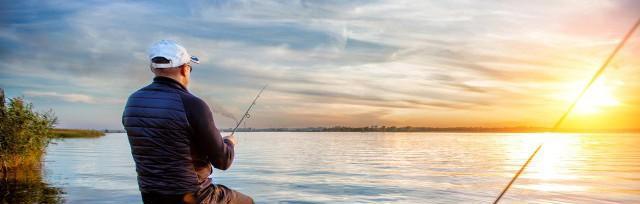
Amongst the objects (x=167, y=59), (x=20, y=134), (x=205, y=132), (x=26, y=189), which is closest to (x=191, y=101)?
(x=205, y=132)

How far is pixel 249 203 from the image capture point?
18.1 ft

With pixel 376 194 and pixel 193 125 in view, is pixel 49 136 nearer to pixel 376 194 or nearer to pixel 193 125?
pixel 376 194

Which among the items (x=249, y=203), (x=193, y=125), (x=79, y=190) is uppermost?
(x=193, y=125)

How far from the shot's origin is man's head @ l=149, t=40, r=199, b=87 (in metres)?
4.76

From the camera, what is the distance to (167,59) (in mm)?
4766

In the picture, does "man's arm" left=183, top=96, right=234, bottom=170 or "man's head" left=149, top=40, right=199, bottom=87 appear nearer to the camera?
"man's arm" left=183, top=96, right=234, bottom=170

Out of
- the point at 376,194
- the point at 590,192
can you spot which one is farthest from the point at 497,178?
the point at 376,194

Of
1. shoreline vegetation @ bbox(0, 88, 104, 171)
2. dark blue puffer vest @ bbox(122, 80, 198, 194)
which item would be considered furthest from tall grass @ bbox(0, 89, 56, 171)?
dark blue puffer vest @ bbox(122, 80, 198, 194)

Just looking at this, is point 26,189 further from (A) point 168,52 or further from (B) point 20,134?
(A) point 168,52

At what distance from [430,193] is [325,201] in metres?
5.20

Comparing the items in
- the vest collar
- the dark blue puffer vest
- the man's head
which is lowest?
the dark blue puffer vest

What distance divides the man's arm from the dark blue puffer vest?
59mm

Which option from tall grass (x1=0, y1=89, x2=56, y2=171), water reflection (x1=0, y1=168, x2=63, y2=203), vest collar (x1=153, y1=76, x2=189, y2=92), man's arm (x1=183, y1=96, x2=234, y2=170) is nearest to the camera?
man's arm (x1=183, y1=96, x2=234, y2=170)

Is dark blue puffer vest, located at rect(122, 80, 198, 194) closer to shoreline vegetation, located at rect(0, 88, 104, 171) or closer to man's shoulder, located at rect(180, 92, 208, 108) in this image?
man's shoulder, located at rect(180, 92, 208, 108)
